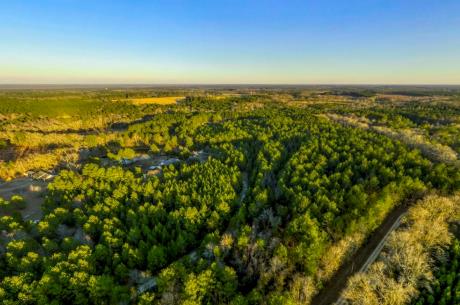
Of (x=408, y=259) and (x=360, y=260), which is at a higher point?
(x=408, y=259)

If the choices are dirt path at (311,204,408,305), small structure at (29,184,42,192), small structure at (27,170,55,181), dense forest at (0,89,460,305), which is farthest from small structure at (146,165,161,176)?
dirt path at (311,204,408,305)

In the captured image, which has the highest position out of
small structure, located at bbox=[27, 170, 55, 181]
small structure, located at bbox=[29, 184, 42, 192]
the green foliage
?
the green foliage

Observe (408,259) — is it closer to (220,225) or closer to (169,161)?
(220,225)

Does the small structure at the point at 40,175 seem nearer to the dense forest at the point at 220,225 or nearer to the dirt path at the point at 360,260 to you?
the dense forest at the point at 220,225

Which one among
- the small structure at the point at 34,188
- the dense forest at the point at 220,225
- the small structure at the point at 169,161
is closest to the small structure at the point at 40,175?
the dense forest at the point at 220,225

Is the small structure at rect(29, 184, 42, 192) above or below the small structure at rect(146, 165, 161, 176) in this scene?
below

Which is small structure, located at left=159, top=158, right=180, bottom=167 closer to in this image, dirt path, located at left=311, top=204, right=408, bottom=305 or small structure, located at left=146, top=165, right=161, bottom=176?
small structure, located at left=146, top=165, right=161, bottom=176

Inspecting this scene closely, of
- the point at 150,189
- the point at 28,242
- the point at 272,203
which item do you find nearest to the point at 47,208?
the point at 28,242

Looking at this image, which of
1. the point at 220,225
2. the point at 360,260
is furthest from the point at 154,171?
the point at 360,260
